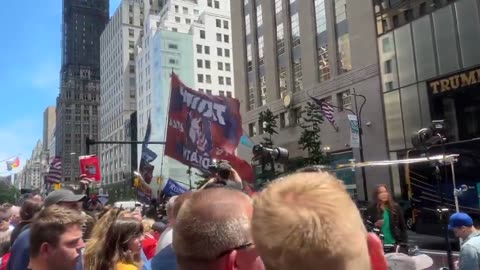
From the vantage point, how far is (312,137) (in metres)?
34.7

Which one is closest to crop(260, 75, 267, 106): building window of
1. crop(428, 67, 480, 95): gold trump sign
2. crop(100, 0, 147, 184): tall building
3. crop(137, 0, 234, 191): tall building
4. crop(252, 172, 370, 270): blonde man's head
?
crop(428, 67, 480, 95): gold trump sign

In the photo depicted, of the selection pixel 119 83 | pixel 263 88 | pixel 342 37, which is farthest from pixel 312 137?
pixel 119 83

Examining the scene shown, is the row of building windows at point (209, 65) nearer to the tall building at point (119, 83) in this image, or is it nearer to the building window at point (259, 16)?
the tall building at point (119, 83)

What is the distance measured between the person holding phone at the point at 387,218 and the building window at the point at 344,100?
25.6 meters

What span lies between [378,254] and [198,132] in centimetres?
896

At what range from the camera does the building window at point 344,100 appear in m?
33.5

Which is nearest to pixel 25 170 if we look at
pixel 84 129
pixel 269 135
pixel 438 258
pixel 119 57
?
pixel 84 129

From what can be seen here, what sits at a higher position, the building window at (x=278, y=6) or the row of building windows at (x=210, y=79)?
the row of building windows at (x=210, y=79)

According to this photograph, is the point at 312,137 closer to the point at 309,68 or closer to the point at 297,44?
the point at 309,68

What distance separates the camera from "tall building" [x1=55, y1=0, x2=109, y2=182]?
15725 cm

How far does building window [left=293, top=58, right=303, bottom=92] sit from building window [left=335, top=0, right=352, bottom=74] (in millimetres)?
4621

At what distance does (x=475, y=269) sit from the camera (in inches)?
197

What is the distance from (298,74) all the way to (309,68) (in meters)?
1.94

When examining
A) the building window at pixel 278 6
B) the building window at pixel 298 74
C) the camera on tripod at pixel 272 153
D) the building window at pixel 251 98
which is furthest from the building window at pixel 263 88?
the camera on tripod at pixel 272 153
